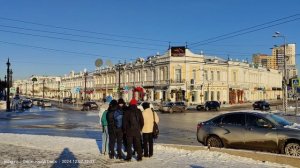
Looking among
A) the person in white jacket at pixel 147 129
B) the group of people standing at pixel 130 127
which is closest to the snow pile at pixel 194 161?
the person in white jacket at pixel 147 129

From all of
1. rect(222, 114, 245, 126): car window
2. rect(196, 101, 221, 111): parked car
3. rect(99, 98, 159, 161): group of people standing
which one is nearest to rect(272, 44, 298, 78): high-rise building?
rect(196, 101, 221, 111): parked car

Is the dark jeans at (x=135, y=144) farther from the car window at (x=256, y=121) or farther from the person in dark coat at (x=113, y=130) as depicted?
the car window at (x=256, y=121)

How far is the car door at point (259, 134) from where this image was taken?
1207cm

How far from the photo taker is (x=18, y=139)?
642 inches

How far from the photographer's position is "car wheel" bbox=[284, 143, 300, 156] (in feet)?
37.9

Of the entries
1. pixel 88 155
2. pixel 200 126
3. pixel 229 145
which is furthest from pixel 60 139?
pixel 229 145

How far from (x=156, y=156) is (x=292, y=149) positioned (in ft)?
13.5

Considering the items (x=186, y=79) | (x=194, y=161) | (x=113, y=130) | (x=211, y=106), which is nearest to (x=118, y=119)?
(x=113, y=130)

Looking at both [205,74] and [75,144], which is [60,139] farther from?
[205,74]

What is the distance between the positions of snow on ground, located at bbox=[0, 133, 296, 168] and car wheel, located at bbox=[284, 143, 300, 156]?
1.67m

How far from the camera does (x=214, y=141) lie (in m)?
13.6

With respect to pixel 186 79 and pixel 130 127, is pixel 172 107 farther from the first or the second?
pixel 130 127

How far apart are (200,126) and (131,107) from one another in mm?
4120

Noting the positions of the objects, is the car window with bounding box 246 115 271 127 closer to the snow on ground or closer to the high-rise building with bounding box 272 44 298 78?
the snow on ground
